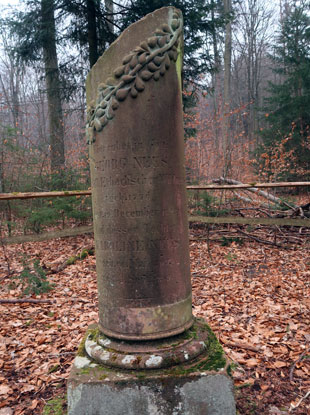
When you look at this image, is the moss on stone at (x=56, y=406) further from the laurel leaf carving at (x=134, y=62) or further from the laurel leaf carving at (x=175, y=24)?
the laurel leaf carving at (x=175, y=24)

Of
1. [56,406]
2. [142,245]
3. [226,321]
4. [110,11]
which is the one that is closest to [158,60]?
[142,245]

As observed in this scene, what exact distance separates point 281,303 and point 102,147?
11.8 ft

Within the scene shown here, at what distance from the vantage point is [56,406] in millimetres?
2660

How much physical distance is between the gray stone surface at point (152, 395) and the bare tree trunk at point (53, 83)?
23.9 ft

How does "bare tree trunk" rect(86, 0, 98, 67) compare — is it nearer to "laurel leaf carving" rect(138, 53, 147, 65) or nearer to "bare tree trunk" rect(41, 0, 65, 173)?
"bare tree trunk" rect(41, 0, 65, 173)

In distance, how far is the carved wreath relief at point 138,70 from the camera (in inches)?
92.2

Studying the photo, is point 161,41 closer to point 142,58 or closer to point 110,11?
point 142,58

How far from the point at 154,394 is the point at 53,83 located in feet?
33.6

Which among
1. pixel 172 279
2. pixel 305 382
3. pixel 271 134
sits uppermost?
pixel 271 134

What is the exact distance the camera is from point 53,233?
6.64 meters

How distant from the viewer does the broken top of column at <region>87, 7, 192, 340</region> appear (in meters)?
2.35

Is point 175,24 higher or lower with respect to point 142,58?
higher

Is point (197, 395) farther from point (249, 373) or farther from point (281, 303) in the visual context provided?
point (281, 303)

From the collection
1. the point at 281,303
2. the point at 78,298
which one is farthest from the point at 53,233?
the point at 281,303
